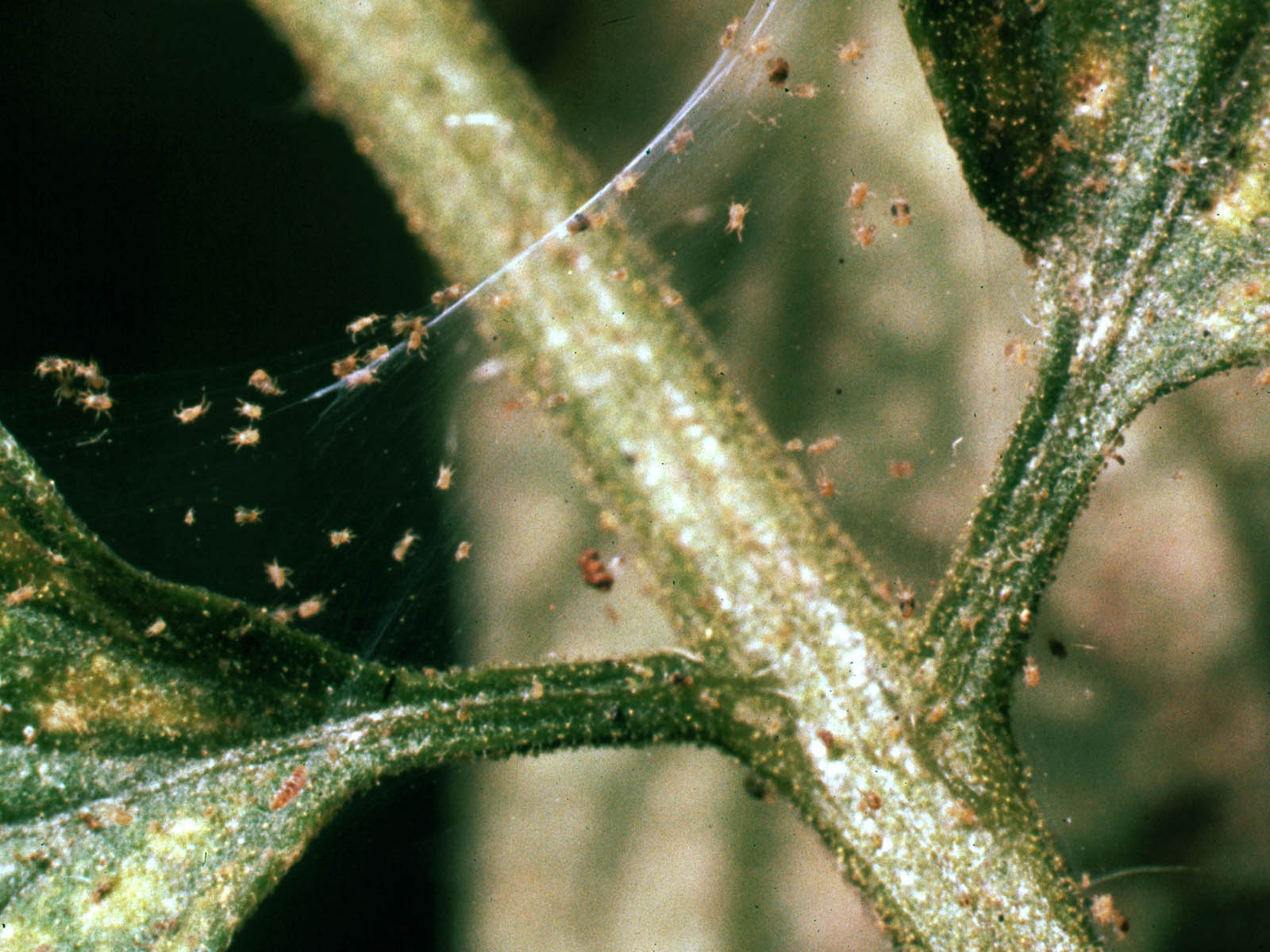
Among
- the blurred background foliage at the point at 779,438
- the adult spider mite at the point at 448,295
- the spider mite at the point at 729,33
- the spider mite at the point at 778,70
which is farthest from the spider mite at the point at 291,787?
the spider mite at the point at 729,33

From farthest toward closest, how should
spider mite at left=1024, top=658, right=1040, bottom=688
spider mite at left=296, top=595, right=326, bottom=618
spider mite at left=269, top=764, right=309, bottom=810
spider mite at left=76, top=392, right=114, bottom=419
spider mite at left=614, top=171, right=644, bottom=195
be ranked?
spider mite at left=76, top=392, right=114, bottom=419 → spider mite at left=614, top=171, right=644, bottom=195 → spider mite at left=1024, top=658, right=1040, bottom=688 → spider mite at left=296, top=595, right=326, bottom=618 → spider mite at left=269, top=764, right=309, bottom=810

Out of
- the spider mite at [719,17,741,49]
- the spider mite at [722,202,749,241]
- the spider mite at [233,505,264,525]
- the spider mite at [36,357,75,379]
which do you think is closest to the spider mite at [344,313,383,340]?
the spider mite at [233,505,264,525]

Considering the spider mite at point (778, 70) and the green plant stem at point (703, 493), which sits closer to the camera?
the green plant stem at point (703, 493)

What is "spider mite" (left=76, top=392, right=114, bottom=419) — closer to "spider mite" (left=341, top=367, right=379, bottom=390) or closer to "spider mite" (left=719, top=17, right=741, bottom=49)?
"spider mite" (left=341, top=367, right=379, bottom=390)

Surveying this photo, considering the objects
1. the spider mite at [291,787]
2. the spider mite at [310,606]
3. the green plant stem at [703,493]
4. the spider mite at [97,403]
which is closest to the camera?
the spider mite at [291,787]

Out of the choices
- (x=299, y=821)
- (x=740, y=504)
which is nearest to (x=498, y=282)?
(x=740, y=504)

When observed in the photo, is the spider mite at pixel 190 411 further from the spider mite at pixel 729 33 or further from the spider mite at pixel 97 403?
the spider mite at pixel 729 33

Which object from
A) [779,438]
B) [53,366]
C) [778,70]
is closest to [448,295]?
[779,438]

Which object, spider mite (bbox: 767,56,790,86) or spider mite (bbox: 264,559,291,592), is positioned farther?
spider mite (bbox: 767,56,790,86)

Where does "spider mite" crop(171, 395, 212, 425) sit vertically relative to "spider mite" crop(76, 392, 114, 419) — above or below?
below
